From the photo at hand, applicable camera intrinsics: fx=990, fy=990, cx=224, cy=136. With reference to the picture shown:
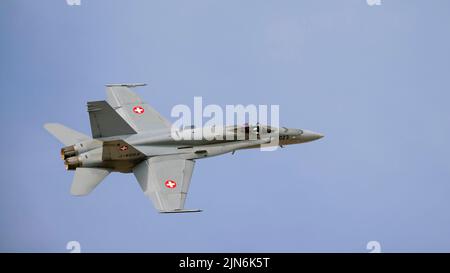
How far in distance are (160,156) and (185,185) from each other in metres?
2.05

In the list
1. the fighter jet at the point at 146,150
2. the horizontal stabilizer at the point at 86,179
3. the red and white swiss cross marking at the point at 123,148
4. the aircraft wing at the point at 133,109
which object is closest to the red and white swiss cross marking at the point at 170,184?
the fighter jet at the point at 146,150

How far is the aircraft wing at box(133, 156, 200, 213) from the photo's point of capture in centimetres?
3947

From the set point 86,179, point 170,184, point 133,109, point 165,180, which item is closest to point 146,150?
point 165,180

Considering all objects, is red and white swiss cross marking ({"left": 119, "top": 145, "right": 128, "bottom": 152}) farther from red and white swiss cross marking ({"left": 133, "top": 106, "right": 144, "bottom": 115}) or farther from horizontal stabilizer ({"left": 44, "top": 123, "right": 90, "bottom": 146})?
red and white swiss cross marking ({"left": 133, "top": 106, "right": 144, "bottom": 115})

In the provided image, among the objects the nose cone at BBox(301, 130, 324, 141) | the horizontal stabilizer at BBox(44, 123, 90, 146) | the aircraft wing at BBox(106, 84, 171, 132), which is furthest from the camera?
the aircraft wing at BBox(106, 84, 171, 132)

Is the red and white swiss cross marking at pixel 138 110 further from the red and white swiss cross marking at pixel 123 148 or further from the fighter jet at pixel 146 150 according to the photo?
the red and white swiss cross marking at pixel 123 148

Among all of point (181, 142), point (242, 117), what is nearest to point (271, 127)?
point (242, 117)

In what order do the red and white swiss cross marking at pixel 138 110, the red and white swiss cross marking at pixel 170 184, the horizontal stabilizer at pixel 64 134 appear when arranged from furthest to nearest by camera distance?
the red and white swiss cross marking at pixel 138 110 → the horizontal stabilizer at pixel 64 134 → the red and white swiss cross marking at pixel 170 184

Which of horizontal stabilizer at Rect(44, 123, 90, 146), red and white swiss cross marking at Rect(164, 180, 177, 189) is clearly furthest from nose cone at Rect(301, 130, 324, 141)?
horizontal stabilizer at Rect(44, 123, 90, 146)

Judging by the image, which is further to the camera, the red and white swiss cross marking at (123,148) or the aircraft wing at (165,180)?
the red and white swiss cross marking at (123,148)

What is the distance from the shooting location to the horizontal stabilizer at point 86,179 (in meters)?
40.3

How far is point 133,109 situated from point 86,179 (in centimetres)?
564

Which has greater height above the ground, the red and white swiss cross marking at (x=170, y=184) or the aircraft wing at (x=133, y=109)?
the aircraft wing at (x=133, y=109)

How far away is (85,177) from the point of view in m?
40.7
